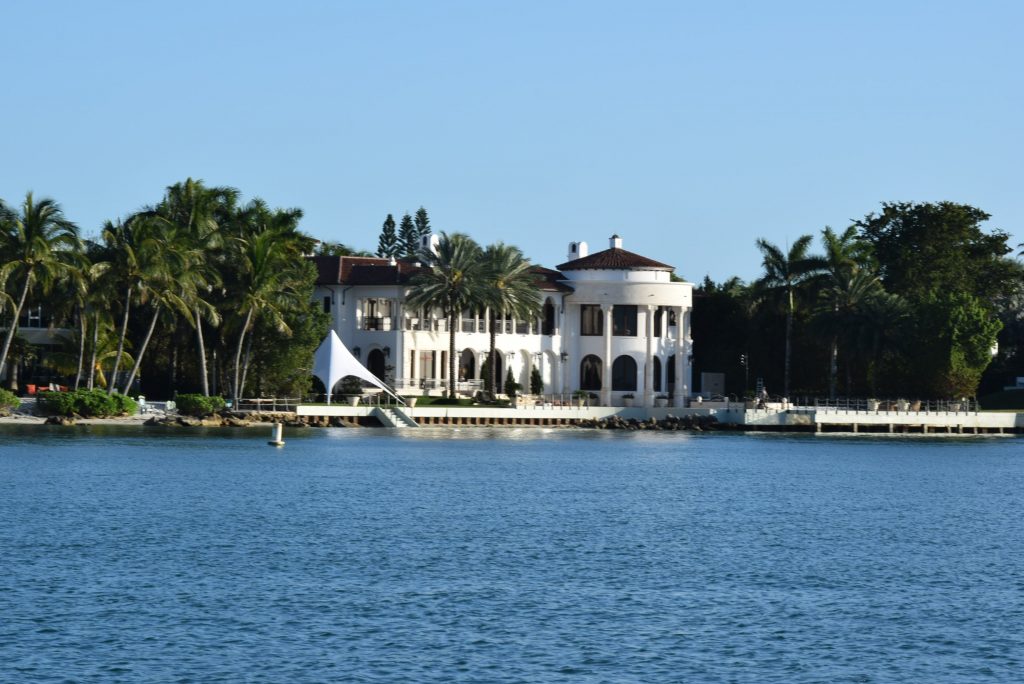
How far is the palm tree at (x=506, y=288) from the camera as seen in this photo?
92.7m

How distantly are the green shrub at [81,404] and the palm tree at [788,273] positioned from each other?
41.6m

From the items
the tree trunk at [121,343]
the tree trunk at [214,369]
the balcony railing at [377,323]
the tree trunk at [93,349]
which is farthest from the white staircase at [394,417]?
the tree trunk at [93,349]

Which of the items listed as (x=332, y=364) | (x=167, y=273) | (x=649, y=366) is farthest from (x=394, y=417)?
(x=649, y=366)

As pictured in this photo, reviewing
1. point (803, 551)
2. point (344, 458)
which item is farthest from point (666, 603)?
point (344, 458)

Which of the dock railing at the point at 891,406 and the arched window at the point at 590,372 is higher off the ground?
the arched window at the point at 590,372

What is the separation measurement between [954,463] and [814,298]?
104ft

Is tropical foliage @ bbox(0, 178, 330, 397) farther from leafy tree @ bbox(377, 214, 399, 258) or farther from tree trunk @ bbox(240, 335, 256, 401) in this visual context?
leafy tree @ bbox(377, 214, 399, 258)

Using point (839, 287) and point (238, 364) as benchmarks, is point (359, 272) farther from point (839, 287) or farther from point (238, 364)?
point (839, 287)

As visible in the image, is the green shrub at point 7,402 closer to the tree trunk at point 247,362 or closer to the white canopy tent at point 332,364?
the tree trunk at point 247,362

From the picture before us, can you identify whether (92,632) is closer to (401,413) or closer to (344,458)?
(344,458)

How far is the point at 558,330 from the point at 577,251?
28.4 ft

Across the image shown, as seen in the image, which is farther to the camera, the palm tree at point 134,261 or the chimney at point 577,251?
the chimney at point 577,251

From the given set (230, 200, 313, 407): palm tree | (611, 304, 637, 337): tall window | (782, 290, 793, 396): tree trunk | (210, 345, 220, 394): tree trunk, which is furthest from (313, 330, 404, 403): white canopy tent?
(782, 290, 793, 396): tree trunk

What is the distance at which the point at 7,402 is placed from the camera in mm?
78250
